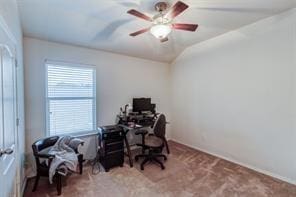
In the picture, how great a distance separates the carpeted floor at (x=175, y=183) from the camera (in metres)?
2.25

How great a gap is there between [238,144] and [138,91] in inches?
97.0

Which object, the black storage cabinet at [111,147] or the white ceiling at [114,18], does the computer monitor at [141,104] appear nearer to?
the black storage cabinet at [111,147]

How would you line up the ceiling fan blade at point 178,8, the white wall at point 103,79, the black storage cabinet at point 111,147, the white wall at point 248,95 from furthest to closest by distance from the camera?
the black storage cabinet at point 111,147 < the white wall at point 103,79 < the white wall at point 248,95 < the ceiling fan blade at point 178,8

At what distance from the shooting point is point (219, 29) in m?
3.04

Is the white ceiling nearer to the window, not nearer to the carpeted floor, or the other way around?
the window

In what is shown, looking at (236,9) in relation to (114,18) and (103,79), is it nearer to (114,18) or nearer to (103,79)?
(114,18)

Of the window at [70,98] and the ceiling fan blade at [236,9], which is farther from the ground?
the ceiling fan blade at [236,9]

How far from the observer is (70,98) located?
3.17m

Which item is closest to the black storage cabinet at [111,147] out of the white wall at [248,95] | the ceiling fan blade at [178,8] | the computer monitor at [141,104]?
the computer monitor at [141,104]

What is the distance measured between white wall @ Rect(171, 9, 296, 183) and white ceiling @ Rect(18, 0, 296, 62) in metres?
0.32

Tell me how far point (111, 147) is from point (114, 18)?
2.20 meters

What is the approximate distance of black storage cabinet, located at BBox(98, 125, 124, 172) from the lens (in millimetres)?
2932

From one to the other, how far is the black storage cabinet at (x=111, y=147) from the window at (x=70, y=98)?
Result: 0.57 meters

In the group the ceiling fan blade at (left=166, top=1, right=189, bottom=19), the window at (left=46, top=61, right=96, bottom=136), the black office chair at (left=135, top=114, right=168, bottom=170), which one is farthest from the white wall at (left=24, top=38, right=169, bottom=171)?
the ceiling fan blade at (left=166, top=1, right=189, bottom=19)
